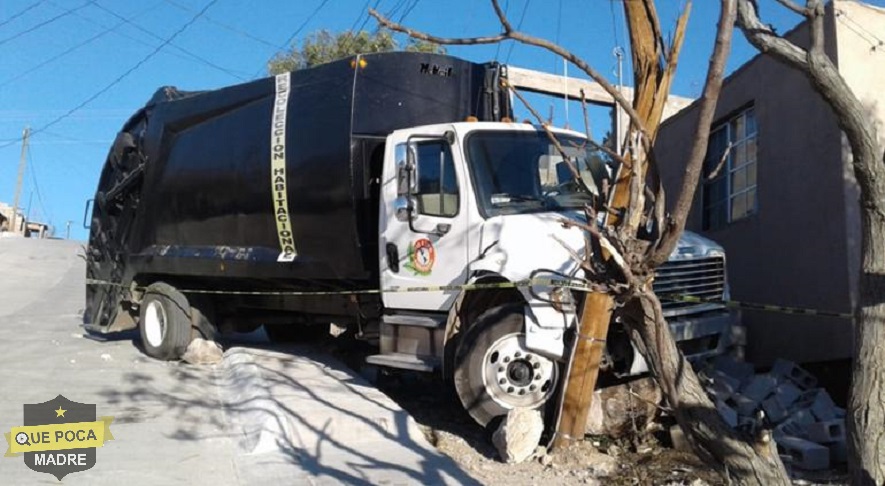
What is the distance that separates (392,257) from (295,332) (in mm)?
4755

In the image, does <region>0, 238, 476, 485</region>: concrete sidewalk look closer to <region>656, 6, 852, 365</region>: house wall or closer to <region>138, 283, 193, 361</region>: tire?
<region>138, 283, 193, 361</region>: tire

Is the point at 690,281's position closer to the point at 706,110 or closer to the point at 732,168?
the point at 706,110

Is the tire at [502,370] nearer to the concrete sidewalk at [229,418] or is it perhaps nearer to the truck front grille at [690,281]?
the concrete sidewalk at [229,418]

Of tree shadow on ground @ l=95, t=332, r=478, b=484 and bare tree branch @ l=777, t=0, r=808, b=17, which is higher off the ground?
bare tree branch @ l=777, t=0, r=808, b=17

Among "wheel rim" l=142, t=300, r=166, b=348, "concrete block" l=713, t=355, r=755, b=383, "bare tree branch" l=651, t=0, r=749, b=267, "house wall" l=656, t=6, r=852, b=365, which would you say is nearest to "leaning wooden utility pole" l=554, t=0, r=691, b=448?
"bare tree branch" l=651, t=0, r=749, b=267

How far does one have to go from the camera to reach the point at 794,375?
732 centimetres

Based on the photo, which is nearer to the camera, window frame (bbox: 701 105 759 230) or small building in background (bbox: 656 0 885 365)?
small building in background (bbox: 656 0 885 365)

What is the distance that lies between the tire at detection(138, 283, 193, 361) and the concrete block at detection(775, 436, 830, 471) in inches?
275

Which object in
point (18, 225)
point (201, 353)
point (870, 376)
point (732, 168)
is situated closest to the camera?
point (870, 376)

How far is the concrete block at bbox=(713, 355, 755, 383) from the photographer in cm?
703

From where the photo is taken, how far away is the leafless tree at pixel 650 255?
3.47 metres

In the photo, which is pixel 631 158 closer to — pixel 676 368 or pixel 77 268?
pixel 676 368

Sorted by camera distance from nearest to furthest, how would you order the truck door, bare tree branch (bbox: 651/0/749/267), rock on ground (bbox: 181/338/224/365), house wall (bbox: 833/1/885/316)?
bare tree branch (bbox: 651/0/749/267) → the truck door → house wall (bbox: 833/1/885/316) → rock on ground (bbox: 181/338/224/365)

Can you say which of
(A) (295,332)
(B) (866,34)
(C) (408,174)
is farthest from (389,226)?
(B) (866,34)
